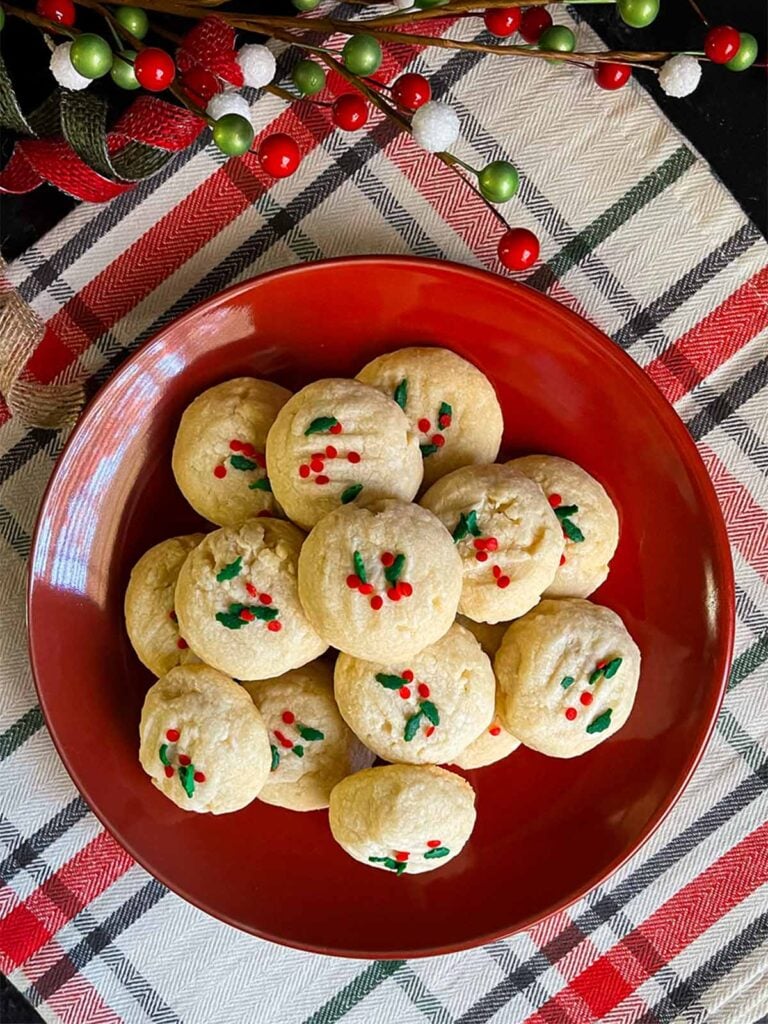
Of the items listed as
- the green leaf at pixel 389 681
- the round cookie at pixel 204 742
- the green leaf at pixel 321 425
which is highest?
the green leaf at pixel 321 425

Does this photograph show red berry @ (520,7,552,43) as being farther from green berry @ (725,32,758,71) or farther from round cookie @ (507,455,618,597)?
round cookie @ (507,455,618,597)

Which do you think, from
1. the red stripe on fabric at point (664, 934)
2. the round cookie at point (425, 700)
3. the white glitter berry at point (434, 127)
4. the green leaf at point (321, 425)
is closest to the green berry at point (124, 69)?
the white glitter berry at point (434, 127)

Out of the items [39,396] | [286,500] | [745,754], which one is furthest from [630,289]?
[39,396]

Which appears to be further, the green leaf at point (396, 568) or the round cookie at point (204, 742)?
the round cookie at point (204, 742)

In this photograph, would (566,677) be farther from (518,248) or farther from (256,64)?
(256,64)

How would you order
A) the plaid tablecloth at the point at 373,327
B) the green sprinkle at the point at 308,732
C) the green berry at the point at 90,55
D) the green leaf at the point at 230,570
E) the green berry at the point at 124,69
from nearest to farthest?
the green berry at the point at 90,55 < the green berry at the point at 124,69 < the green leaf at the point at 230,570 < the green sprinkle at the point at 308,732 < the plaid tablecloth at the point at 373,327

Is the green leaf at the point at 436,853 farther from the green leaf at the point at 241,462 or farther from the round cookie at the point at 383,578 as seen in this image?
the green leaf at the point at 241,462

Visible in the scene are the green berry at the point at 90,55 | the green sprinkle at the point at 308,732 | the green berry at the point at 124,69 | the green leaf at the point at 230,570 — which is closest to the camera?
the green berry at the point at 90,55

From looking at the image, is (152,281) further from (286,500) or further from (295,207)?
(286,500)
